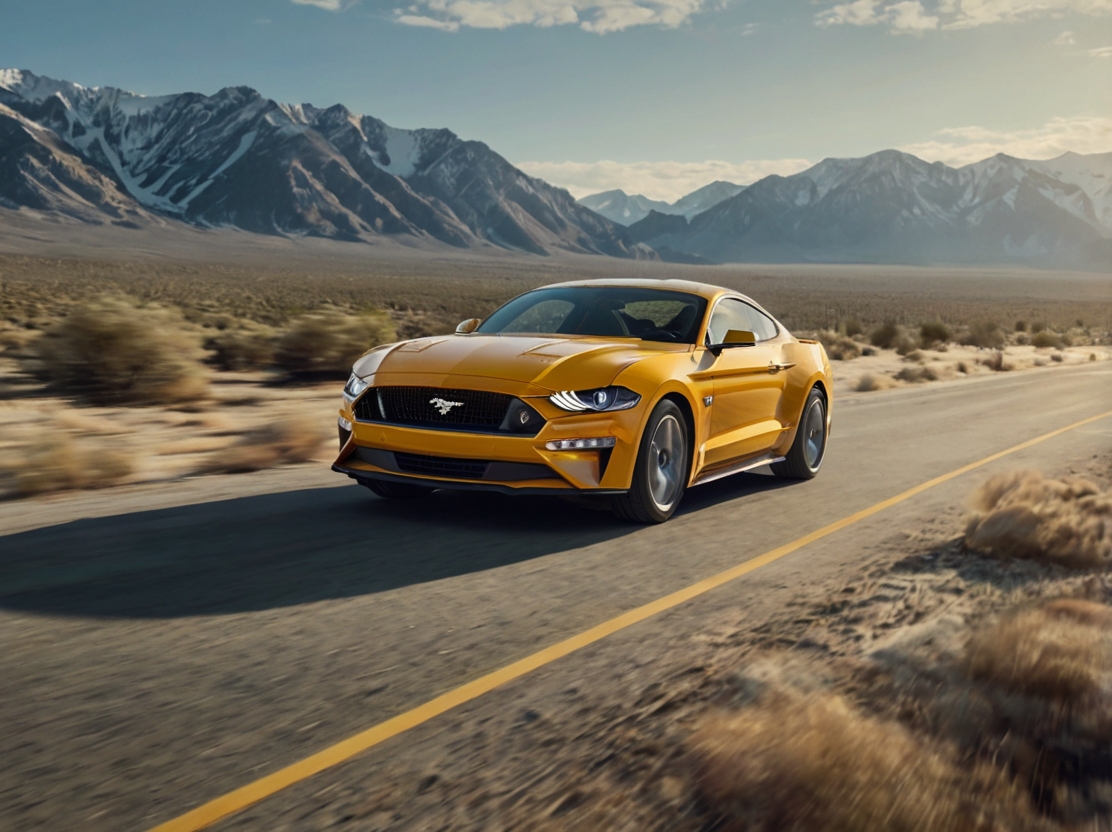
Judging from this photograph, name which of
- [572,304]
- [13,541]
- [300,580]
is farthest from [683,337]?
[13,541]

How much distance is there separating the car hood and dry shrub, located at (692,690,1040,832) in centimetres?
326

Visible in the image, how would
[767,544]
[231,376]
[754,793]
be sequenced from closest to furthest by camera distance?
[754,793] → [767,544] → [231,376]

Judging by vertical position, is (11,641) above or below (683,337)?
below

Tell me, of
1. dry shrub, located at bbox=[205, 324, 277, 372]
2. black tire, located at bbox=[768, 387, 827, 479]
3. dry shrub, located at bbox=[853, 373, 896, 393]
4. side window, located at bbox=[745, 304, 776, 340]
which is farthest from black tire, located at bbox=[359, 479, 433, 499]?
dry shrub, located at bbox=[853, 373, 896, 393]

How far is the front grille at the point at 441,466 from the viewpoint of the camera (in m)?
6.51

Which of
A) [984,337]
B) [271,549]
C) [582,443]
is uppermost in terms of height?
[582,443]

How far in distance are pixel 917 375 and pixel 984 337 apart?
20.8 metres

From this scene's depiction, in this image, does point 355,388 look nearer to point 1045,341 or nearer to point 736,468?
point 736,468

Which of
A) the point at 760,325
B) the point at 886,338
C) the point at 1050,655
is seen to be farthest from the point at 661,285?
the point at 886,338

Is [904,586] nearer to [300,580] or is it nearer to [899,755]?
[899,755]

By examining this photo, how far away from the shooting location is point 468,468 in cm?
652

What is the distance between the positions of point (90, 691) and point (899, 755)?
266 cm

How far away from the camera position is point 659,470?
715 cm

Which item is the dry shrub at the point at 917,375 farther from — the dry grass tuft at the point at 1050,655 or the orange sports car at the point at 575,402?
the dry grass tuft at the point at 1050,655
